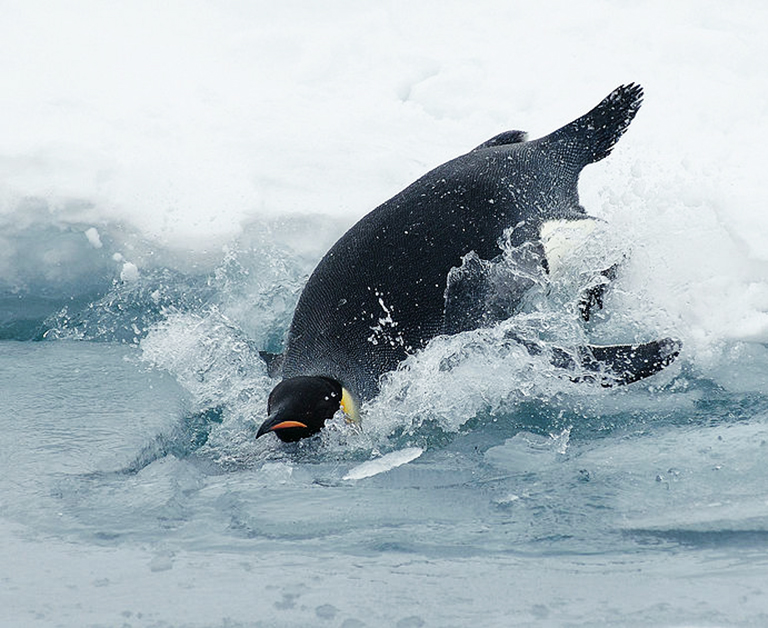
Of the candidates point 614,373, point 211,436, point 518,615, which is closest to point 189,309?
point 211,436

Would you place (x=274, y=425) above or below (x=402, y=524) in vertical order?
above

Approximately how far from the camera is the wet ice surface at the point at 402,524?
1441 mm

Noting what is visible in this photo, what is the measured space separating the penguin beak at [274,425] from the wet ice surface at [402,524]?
10 cm

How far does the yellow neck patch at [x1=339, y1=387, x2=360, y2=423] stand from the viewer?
2363 millimetres

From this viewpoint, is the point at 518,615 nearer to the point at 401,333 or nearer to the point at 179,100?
the point at 401,333

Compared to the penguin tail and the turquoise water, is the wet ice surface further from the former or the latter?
the penguin tail

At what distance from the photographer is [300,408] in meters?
2.17

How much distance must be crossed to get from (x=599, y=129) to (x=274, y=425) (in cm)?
152

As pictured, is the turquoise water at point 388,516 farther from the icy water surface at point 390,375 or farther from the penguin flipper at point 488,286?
the penguin flipper at point 488,286

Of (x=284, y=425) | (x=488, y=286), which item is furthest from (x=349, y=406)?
(x=488, y=286)

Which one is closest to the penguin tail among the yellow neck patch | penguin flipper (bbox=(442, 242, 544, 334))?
penguin flipper (bbox=(442, 242, 544, 334))

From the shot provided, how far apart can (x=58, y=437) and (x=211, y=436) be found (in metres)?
0.38

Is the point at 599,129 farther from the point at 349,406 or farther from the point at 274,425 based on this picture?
the point at 274,425

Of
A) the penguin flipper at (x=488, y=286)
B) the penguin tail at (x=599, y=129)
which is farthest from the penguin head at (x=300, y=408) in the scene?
the penguin tail at (x=599, y=129)
